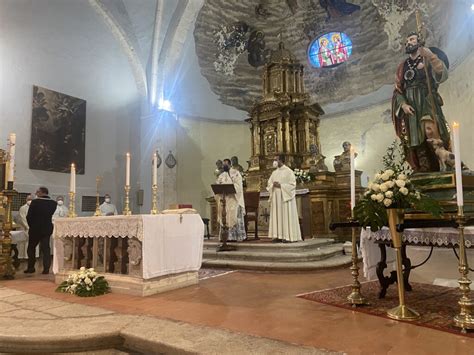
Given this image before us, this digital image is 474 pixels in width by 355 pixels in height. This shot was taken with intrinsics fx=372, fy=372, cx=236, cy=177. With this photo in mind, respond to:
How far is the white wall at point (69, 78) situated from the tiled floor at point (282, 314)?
21.7ft

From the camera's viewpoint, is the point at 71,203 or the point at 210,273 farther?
the point at 210,273

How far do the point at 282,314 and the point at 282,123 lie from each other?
9.51m

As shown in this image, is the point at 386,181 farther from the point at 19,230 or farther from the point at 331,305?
the point at 19,230

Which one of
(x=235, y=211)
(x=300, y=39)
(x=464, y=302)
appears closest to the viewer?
(x=464, y=302)

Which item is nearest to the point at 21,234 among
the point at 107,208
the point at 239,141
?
the point at 107,208

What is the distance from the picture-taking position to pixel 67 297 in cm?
460

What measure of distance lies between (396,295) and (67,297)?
3.99 metres

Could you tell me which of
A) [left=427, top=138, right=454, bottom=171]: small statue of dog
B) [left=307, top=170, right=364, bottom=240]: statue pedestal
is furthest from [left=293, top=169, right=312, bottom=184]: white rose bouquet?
[left=427, top=138, right=454, bottom=171]: small statue of dog

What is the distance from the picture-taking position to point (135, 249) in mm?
4777

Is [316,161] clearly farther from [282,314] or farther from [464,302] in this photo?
[464,302]

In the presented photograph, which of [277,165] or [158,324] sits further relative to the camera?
[277,165]

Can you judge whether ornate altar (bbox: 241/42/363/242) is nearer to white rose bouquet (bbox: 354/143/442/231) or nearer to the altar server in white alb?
the altar server in white alb

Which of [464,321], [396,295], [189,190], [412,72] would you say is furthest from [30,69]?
[464,321]

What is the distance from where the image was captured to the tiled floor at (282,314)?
2.65 metres
